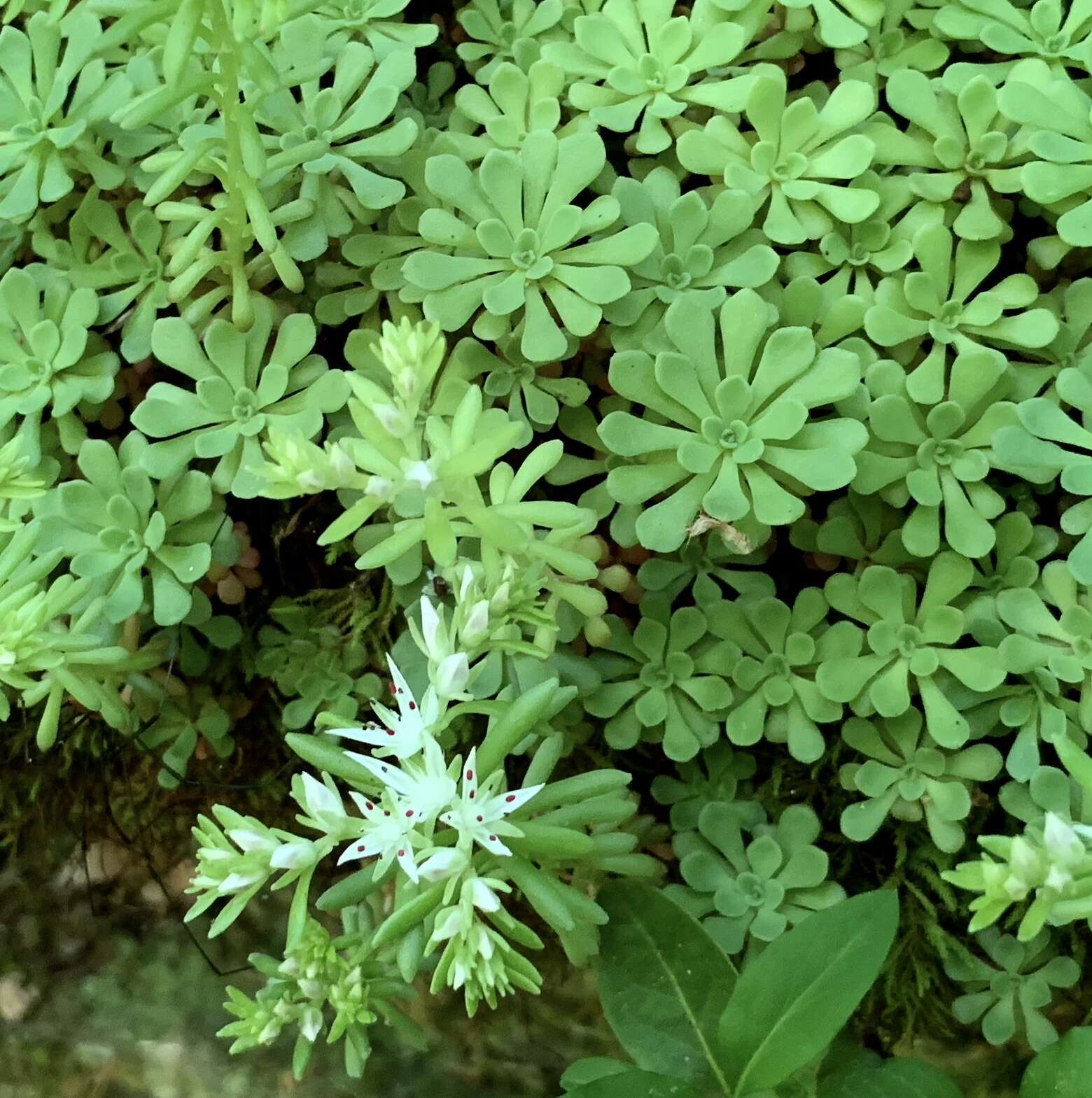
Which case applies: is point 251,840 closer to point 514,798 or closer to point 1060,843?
point 514,798

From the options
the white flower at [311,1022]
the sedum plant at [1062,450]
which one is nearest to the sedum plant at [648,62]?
the sedum plant at [1062,450]

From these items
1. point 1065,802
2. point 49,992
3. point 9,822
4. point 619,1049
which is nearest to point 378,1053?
point 619,1049

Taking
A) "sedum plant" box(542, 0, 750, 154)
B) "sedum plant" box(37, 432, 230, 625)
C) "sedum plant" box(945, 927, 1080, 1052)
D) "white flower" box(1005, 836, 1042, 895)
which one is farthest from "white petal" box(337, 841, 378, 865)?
"sedum plant" box(542, 0, 750, 154)

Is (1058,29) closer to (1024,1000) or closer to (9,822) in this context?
(1024,1000)

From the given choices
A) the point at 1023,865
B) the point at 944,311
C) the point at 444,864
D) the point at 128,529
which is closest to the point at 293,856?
the point at 444,864

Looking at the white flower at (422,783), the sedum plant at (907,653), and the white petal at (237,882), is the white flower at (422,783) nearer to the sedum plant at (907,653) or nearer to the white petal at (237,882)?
the white petal at (237,882)

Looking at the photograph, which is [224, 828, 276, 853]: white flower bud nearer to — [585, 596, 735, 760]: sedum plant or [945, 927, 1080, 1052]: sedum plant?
[585, 596, 735, 760]: sedum plant
